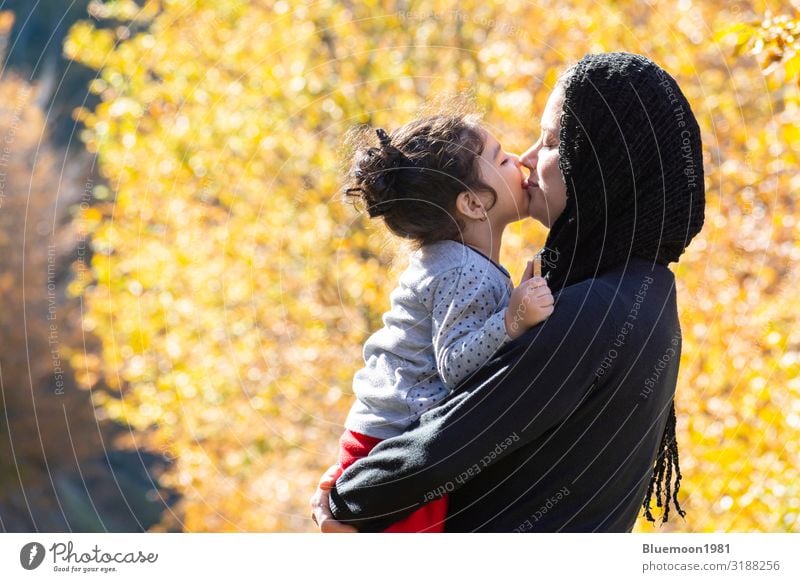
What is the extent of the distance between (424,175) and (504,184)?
0.22m

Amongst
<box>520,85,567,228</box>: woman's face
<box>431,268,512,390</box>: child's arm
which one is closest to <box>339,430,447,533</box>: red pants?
<box>431,268,512,390</box>: child's arm

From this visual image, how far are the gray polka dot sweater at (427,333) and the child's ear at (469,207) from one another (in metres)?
0.10

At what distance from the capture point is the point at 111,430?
2253 cm

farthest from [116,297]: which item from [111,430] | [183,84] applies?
[111,430]

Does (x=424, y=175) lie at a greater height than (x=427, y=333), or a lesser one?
greater

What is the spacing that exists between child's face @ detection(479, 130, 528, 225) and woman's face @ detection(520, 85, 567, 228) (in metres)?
0.07

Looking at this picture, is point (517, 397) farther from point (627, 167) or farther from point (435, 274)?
point (627, 167)

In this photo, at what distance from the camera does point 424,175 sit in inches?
109

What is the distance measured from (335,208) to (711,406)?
3.14 m
